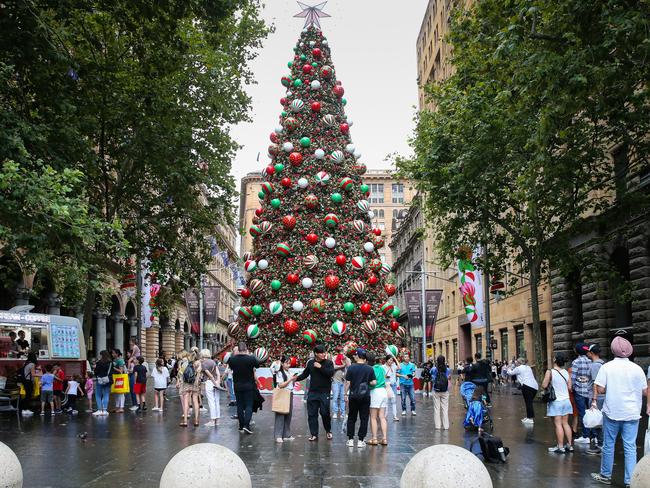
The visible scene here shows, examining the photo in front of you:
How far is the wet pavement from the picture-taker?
914 centimetres

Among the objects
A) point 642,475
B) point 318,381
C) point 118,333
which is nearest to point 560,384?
point 318,381

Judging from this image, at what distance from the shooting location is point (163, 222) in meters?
25.5

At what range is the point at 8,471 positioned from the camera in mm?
6293

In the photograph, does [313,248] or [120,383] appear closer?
[120,383]

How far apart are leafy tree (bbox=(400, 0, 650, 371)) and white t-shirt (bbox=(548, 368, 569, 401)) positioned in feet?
14.4

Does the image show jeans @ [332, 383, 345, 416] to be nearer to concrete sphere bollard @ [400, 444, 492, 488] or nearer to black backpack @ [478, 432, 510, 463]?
black backpack @ [478, 432, 510, 463]

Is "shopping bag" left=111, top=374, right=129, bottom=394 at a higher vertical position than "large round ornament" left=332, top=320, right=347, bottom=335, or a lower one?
lower

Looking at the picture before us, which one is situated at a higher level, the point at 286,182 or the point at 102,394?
the point at 286,182

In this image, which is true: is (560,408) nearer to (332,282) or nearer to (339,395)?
(339,395)

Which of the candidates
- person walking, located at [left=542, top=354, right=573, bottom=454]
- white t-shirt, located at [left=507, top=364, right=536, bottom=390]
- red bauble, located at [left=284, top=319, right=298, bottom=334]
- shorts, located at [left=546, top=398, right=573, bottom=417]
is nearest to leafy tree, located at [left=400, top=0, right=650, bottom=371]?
white t-shirt, located at [left=507, top=364, right=536, bottom=390]

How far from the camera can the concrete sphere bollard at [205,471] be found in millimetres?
5684

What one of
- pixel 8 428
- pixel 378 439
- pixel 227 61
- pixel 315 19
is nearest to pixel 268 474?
pixel 378 439

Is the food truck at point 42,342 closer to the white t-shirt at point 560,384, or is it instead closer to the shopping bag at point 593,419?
the white t-shirt at point 560,384

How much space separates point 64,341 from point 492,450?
690 inches
